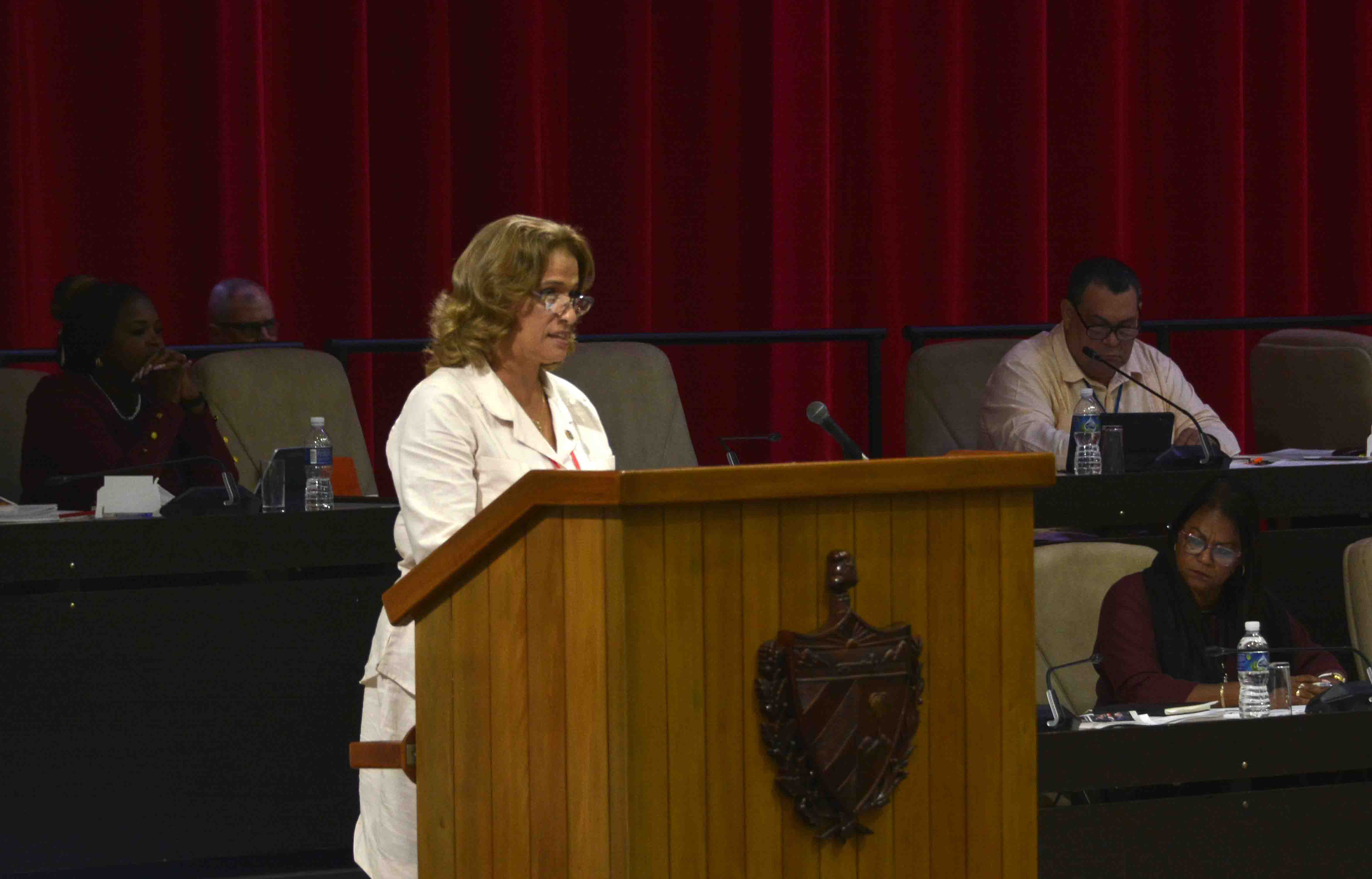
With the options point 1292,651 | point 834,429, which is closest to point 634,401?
point 1292,651

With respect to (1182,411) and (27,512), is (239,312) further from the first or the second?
(1182,411)

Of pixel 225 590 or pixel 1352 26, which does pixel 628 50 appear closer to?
pixel 1352 26

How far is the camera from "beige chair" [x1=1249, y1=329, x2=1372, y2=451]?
4496 millimetres

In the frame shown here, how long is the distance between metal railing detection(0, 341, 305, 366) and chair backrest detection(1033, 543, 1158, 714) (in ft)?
5.71

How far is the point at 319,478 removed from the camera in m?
3.31

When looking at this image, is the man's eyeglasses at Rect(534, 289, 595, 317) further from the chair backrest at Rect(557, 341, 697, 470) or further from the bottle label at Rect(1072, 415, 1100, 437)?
the bottle label at Rect(1072, 415, 1100, 437)

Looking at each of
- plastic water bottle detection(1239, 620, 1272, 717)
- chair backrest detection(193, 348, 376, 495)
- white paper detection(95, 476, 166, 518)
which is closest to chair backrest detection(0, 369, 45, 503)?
chair backrest detection(193, 348, 376, 495)

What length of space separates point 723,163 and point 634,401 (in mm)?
2019

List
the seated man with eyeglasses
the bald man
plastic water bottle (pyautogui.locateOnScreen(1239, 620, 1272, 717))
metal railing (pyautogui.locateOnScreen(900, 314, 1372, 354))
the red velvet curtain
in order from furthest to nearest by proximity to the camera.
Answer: the red velvet curtain, metal railing (pyautogui.locateOnScreen(900, 314, 1372, 354)), the bald man, the seated man with eyeglasses, plastic water bottle (pyautogui.locateOnScreen(1239, 620, 1272, 717))

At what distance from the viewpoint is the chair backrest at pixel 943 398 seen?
14.0 feet

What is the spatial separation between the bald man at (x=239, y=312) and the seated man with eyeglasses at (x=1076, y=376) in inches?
67.1

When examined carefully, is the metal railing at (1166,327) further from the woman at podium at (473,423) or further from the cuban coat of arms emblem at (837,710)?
the cuban coat of arms emblem at (837,710)

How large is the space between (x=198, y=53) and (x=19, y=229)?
2.24 ft

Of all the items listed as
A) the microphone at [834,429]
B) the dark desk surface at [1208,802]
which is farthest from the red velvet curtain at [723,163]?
the microphone at [834,429]
